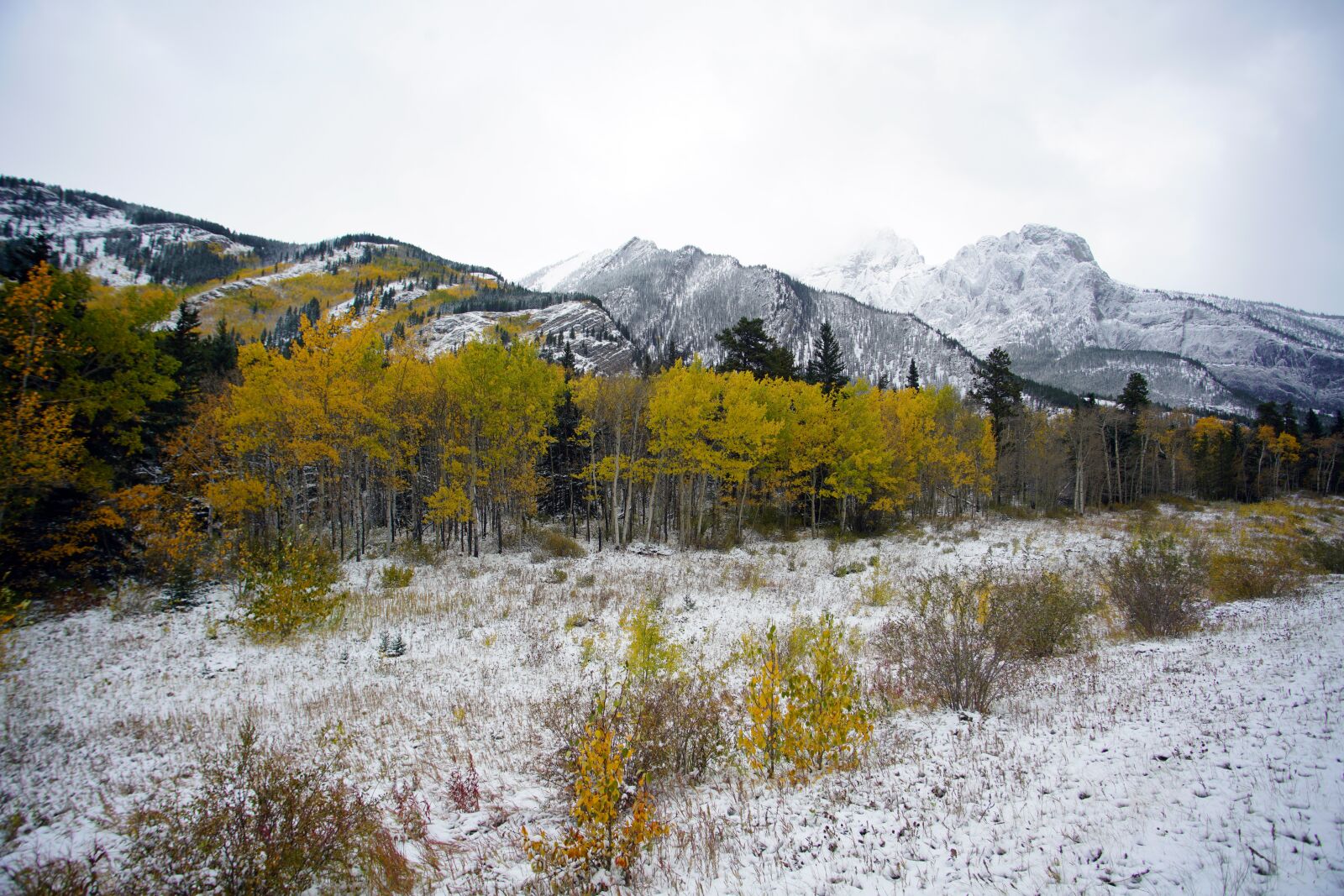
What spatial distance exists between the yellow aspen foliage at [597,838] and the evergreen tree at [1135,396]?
6181 cm

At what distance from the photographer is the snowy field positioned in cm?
376

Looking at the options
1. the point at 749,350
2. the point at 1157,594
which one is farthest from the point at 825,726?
the point at 749,350

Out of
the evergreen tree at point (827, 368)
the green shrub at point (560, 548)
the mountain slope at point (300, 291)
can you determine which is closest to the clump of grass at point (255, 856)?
the green shrub at point (560, 548)

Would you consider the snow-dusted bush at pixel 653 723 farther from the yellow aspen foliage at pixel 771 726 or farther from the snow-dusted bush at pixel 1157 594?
the snow-dusted bush at pixel 1157 594

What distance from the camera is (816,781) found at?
5.65m

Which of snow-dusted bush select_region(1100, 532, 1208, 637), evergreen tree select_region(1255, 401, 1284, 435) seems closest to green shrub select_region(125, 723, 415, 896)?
snow-dusted bush select_region(1100, 532, 1208, 637)

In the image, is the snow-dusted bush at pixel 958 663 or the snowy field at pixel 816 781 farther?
the snow-dusted bush at pixel 958 663

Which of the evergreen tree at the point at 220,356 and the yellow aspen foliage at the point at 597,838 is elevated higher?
the evergreen tree at the point at 220,356

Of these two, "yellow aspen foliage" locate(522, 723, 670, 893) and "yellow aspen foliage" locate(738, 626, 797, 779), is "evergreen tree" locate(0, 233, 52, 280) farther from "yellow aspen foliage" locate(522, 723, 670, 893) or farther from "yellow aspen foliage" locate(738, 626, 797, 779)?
"yellow aspen foliage" locate(738, 626, 797, 779)

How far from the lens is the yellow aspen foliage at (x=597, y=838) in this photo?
13.8 feet

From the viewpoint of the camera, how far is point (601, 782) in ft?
14.8

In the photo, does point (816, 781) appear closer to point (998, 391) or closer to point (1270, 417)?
point (998, 391)

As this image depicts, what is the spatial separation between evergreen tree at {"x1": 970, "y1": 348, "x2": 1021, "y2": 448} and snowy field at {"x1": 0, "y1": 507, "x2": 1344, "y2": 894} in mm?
32829

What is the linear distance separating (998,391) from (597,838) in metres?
49.6
